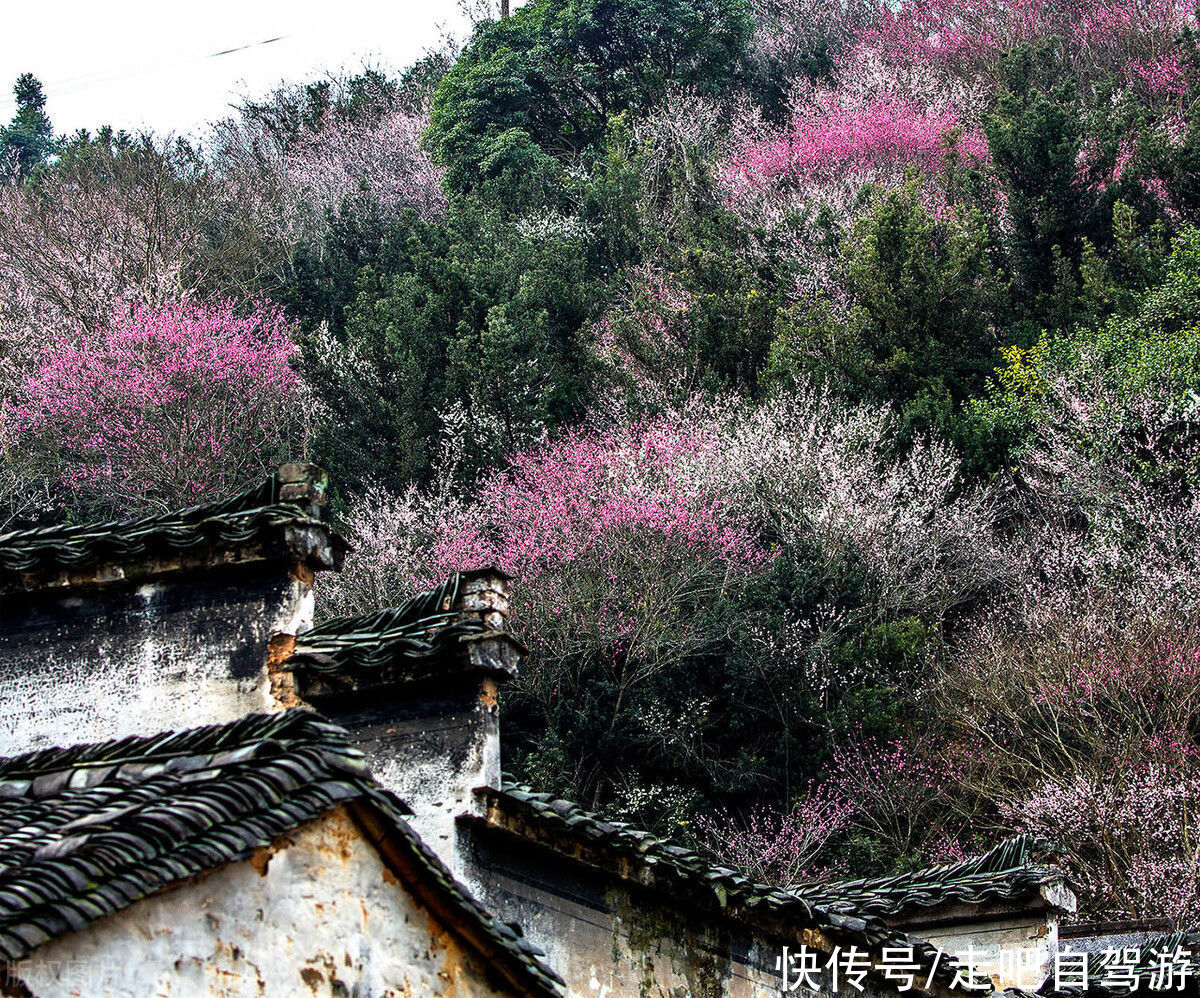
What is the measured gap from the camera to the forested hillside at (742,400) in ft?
63.7

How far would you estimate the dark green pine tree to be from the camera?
51156 millimetres

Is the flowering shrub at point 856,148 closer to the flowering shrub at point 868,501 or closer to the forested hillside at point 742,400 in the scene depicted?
the forested hillside at point 742,400

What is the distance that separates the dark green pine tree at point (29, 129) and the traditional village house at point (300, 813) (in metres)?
47.7

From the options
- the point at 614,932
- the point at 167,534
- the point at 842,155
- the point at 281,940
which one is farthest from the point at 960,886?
the point at 842,155

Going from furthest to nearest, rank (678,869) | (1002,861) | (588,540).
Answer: (588,540) < (1002,861) < (678,869)

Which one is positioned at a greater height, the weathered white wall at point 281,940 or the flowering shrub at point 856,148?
the flowering shrub at point 856,148

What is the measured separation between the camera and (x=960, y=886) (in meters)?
11.0

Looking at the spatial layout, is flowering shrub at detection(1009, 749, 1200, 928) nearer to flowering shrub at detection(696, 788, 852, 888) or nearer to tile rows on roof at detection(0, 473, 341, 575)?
flowering shrub at detection(696, 788, 852, 888)

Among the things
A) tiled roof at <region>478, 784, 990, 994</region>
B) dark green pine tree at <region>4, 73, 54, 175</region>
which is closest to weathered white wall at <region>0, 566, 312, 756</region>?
tiled roof at <region>478, 784, 990, 994</region>

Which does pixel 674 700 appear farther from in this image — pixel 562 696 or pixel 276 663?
pixel 276 663

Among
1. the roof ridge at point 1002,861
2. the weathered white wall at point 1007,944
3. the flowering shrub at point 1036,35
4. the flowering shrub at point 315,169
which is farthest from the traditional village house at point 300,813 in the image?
the flowering shrub at point 1036,35

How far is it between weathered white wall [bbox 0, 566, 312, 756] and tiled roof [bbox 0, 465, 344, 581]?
0.56 ft

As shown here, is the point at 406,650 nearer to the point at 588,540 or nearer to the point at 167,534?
the point at 167,534

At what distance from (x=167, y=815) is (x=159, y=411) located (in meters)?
23.0
